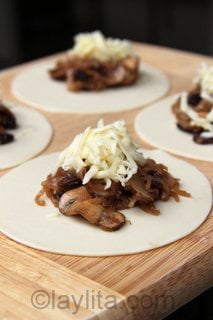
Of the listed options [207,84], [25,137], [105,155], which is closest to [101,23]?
[207,84]

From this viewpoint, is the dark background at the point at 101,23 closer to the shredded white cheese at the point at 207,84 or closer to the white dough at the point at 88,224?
the shredded white cheese at the point at 207,84

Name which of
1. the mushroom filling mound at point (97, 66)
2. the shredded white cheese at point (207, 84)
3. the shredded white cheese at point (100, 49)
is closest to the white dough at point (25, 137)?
the mushroom filling mound at point (97, 66)

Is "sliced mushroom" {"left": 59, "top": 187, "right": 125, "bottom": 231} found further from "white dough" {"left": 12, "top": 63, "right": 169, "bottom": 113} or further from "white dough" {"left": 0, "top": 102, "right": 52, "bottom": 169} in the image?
"white dough" {"left": 12, "top": 63, "right": 169, "bottom": 113}

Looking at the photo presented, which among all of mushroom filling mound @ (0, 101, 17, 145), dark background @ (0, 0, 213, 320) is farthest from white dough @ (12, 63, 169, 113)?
dark background @ (0, 0, 213, 320)

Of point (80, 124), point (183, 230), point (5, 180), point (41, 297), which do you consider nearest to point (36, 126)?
point (80, 124)

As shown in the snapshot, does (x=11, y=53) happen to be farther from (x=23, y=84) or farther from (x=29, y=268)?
(x=29, y=268)

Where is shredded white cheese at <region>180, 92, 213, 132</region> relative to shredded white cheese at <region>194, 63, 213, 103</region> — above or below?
below
